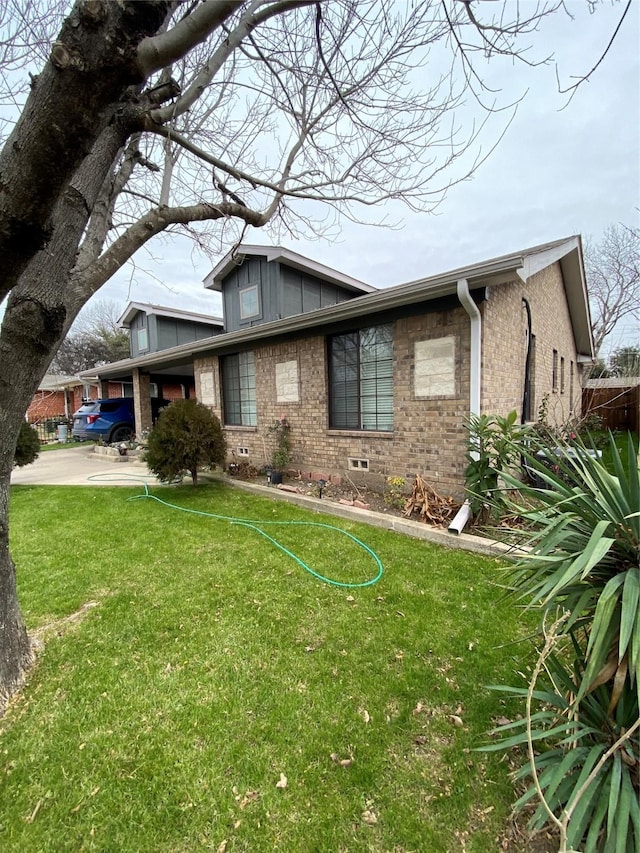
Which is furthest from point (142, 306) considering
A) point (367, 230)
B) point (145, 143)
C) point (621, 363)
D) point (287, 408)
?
point (621, 363)

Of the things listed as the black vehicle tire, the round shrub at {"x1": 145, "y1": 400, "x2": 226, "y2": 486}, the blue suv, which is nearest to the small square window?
the round shrub at {"x1": 145, "y1": 400, "x2": 226, "y2": 486}

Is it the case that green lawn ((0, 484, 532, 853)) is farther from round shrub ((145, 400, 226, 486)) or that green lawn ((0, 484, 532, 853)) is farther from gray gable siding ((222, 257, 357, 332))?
gray gable siding ((222, 257, 357, 332))

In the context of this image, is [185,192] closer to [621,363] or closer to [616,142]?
[616,142]

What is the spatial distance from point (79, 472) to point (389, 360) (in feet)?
28.7

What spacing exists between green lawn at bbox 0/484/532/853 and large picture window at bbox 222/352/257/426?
517cm

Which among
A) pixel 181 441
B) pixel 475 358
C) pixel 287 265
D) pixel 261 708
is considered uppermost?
pixel 287 265

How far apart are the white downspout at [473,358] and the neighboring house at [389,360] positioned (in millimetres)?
15

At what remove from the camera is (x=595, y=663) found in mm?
1262

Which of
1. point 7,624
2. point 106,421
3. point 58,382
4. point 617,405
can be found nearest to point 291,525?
point 7,624

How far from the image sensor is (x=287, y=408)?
765cm

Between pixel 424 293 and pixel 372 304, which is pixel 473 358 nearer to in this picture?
pixel 424 293

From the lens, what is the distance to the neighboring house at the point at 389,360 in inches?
202

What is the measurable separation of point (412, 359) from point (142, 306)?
42.3ft

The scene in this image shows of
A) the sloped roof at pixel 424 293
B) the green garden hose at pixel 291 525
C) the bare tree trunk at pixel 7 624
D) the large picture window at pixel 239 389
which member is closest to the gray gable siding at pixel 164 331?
the sloped roof at pixel 424 293
